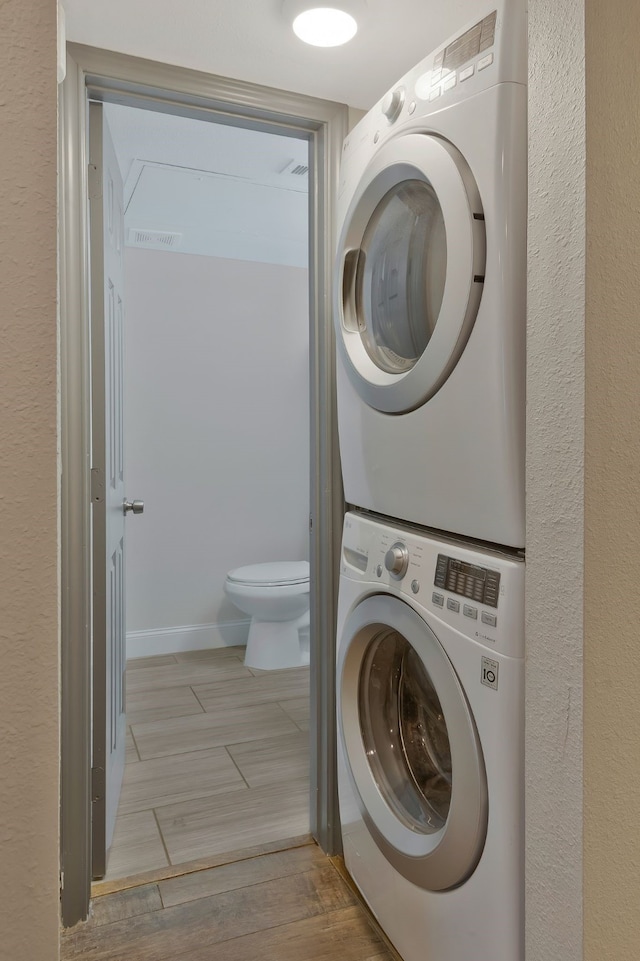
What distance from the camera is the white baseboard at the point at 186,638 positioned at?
135 inches

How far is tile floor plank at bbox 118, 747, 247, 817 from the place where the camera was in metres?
2.14

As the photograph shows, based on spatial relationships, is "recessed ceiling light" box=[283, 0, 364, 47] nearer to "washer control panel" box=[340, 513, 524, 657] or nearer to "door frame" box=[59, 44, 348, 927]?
"door frame" box=[59, 44, 348, 927]

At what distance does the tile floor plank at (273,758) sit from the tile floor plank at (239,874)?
0.37 meters

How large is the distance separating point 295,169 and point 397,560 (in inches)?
73.2

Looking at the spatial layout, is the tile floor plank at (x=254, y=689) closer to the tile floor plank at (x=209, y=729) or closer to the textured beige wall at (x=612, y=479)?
the tile floor plank at (x=209, y=729)

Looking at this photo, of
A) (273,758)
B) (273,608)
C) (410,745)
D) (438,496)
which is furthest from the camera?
(273,608)

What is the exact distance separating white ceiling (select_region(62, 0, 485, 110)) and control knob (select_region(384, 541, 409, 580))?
45.2 inches

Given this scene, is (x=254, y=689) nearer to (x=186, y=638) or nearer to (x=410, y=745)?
(x=186, y=638)

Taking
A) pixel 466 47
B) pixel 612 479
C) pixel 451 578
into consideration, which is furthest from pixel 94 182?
pixel 612 479

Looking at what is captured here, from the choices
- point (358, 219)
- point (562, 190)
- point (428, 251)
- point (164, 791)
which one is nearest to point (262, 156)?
point (358, 219)

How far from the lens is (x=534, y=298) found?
3.34 feet

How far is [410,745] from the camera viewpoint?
1493 mm

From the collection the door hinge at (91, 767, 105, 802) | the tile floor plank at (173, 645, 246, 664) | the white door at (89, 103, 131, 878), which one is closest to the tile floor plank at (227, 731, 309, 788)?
the white door at (89, 103, 131, 878)

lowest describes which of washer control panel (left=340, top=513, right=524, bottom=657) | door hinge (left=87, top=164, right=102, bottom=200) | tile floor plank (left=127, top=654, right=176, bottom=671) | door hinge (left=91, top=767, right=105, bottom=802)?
tile floor plank (left=127, top=654, right=176, bottom=671)
